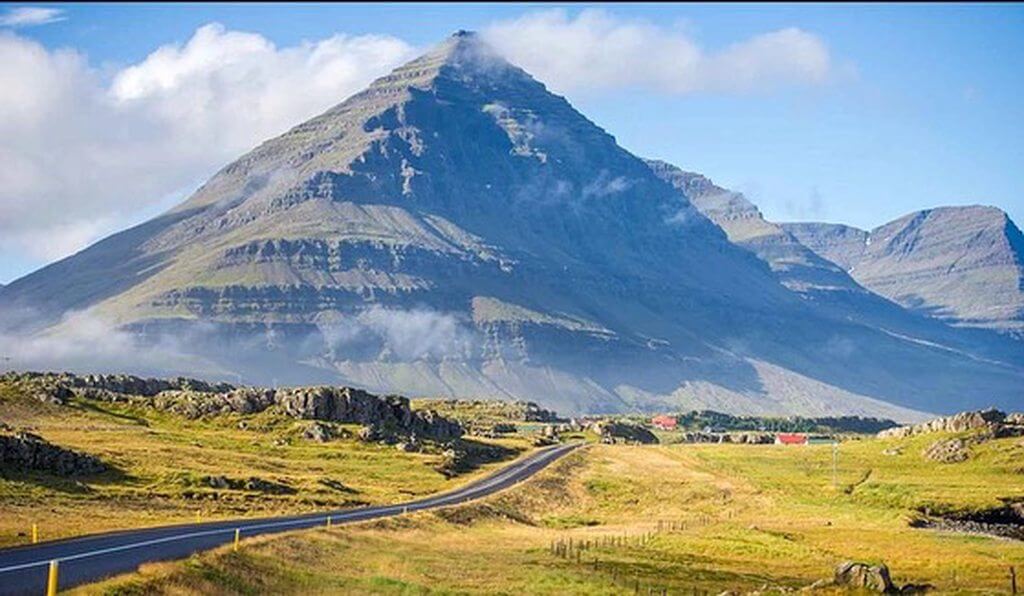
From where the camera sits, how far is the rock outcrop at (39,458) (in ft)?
343

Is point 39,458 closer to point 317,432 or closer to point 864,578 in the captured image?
point 864,578

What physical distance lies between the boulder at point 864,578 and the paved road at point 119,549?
39608 mm

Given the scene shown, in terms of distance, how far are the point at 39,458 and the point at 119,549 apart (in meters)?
46.2

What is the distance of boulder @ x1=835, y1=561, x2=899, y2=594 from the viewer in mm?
76250

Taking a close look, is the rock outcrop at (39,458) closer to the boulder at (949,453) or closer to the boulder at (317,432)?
the boulder at (317,432)

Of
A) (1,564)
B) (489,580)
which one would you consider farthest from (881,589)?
(1,564)

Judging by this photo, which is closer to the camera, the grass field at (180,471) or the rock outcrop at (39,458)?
the grass field at (180,471)

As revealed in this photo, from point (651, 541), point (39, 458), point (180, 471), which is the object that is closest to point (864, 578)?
point (651, 541)

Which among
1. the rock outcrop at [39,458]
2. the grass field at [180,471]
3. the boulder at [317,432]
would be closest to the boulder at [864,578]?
the grass field at [180,471]

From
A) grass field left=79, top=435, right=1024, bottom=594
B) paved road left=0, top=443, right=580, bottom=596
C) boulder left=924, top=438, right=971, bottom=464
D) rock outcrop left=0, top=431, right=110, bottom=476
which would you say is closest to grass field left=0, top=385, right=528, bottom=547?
rock outcrop left=0, top=431, right=110, bottom=476

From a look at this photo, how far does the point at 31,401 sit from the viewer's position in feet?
572

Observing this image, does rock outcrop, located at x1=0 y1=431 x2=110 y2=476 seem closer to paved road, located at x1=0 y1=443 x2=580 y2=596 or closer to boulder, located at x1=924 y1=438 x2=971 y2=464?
paved road, located at x1=0 y1=443 x2=580 y2=596

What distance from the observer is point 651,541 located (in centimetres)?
10594

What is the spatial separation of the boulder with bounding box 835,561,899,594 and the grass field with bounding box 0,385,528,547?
163ft
